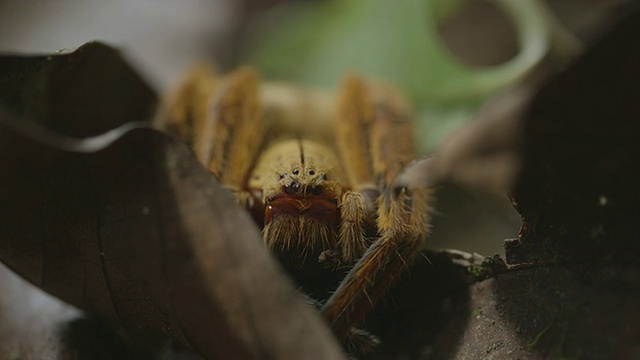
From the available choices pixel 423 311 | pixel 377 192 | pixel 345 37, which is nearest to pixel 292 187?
pixel 377 192

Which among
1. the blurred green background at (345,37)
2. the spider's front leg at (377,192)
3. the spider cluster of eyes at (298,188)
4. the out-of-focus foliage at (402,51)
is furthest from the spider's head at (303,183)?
the out-of-focus foliage at (402,51)

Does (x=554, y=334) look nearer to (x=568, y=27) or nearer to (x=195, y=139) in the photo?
(x=195, y=139)

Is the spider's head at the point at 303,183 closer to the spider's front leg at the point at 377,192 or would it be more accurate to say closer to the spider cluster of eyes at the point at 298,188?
the spider cluster of eyes at the point at 298,188

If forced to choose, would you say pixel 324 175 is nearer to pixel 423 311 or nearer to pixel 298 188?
pixel 298 188

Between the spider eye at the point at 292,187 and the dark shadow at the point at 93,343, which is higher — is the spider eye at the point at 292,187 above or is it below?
above

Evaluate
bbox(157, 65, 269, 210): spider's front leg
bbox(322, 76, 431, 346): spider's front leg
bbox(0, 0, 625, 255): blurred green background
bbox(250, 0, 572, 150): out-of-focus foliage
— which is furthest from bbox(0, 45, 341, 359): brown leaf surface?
bbox(250, 0, 572, 150): out-of-focus foliage

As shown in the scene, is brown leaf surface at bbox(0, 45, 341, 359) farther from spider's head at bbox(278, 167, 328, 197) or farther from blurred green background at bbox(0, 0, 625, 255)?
blurred green background at bbox(0, 0, 625, 255)

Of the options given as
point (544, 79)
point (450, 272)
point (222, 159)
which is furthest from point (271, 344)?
point (222, 159)
